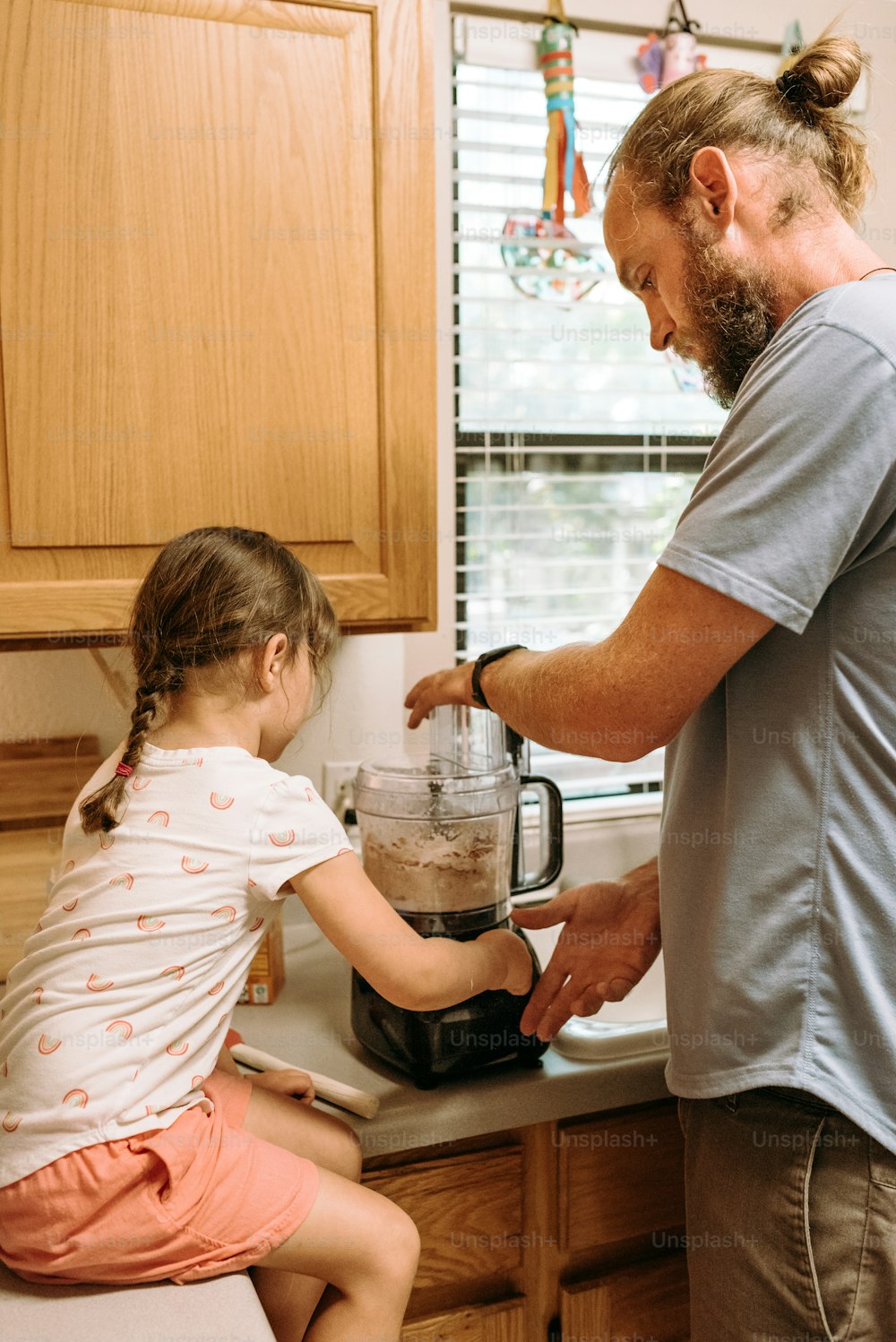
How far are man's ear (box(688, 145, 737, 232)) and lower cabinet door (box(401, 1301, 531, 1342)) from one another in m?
1.19

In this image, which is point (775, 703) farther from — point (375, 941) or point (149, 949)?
point (149, 949)

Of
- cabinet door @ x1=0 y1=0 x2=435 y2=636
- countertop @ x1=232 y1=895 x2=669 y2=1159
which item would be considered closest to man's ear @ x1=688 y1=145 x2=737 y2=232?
cabinet door @ x1=0 y1=0 x2=435 y2=636

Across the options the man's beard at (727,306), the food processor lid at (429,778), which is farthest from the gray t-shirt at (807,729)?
the food processor lid at (429,778)

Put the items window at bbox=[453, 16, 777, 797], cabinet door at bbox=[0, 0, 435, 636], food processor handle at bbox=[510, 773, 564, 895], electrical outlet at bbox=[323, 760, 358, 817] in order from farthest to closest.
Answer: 1. window at bbox=[453, 16, 777, 797]
2. electrical outlet at bbox=[323, 760, 358, 817]
3. food processor handle at bbox=[510, 773, 564, 895]
4. cabinet door at bbox=[0, 0, 435, 636]

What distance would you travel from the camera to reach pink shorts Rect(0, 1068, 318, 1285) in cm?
91

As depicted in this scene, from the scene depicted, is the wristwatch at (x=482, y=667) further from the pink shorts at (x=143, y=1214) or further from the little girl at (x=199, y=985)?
the pink shorts at (x=143, y=1214)

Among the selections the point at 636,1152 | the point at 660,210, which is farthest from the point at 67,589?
the point at 636,1152

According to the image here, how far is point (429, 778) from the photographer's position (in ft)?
4.18

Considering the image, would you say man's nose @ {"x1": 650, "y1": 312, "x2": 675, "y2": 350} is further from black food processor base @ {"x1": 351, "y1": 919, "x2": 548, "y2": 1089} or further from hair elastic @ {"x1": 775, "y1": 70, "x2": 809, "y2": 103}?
black food processor base @ {"x1": 351, "y1": 919, "x2": 548, "y2": 1089}

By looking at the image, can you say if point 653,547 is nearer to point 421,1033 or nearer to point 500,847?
point 500,847

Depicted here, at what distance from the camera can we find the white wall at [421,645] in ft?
5.24

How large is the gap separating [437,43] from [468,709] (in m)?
1.15

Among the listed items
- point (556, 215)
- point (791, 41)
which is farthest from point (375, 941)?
point (791, 41)

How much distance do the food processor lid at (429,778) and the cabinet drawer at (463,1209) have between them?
408 millimetres
